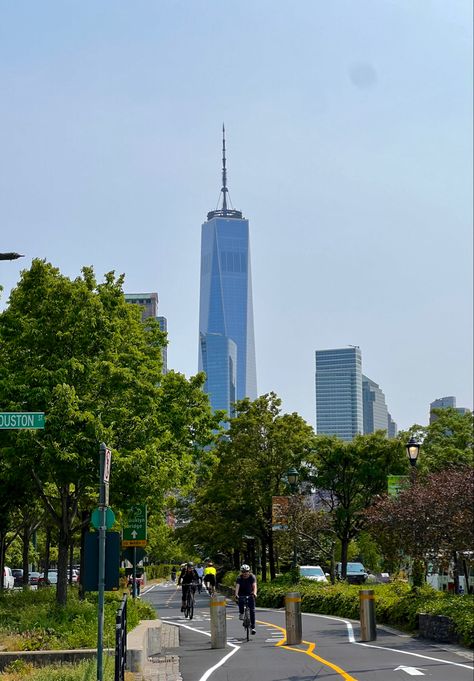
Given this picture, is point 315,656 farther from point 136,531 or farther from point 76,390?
point 136,531

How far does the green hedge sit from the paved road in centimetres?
75

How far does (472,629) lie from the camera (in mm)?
19812

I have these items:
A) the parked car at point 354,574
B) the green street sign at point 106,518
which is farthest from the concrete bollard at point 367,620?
the parked car at point 354,574

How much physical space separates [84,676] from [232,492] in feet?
125

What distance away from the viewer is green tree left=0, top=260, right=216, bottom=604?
24.1 m

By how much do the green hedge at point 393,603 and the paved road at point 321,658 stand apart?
0.75 meters

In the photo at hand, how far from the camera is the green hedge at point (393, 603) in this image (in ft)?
68.8

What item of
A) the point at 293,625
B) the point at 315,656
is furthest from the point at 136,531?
the point at 315,656

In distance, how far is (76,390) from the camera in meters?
25.4

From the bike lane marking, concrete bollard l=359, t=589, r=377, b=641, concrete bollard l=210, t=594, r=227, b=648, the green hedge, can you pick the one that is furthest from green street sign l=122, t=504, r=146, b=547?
concrete bollard l=359, t=589, r=377, b=641

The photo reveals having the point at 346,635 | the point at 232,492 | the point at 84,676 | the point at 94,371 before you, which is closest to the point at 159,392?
the point at 94,371

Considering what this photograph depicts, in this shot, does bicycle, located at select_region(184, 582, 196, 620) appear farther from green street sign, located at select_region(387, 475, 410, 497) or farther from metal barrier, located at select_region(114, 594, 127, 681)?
metal barrier, located at select_region(114, 594, 127, 681)

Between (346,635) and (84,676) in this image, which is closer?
(84,676)

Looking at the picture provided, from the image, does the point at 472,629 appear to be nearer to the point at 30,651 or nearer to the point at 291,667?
the point at 291,667
